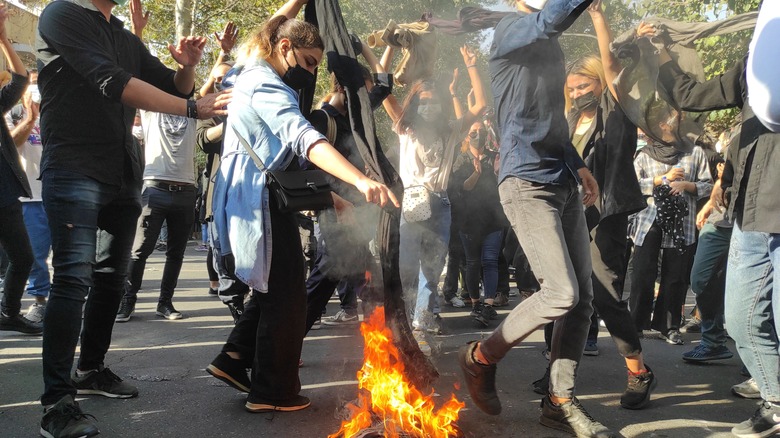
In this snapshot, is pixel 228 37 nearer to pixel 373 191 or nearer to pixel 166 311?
pixel 373 191

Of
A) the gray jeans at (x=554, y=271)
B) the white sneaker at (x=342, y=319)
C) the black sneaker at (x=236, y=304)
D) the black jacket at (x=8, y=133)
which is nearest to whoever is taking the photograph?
the gray jeans at (x=554, y=271)

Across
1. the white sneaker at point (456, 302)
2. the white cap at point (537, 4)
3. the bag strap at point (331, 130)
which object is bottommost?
the white sneaker at point (456, 302)

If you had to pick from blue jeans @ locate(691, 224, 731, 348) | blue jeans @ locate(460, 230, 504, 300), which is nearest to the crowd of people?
blue jeans @ locate(691, 224, 731, 348)

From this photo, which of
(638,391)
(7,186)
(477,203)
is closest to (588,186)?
(638,391)

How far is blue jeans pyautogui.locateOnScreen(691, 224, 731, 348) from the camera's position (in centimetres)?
516

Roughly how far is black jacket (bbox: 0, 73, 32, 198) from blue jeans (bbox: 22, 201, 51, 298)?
2.84 feet

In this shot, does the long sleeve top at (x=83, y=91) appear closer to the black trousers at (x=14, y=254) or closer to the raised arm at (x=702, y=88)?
the black trousers at (x=14, y=254)

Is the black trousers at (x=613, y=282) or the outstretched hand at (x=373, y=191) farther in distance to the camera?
the black trousers at (x=613, y=282)

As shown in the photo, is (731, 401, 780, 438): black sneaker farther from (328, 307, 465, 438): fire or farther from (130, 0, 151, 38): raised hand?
(130, 0, 151, 38): raised hand

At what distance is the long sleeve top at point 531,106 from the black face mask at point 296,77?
A: 3.16 feet

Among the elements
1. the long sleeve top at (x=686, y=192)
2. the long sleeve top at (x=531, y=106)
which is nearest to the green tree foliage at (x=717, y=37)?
the long sleeve top at (x=686, y=192)

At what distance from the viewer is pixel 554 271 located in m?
3.08

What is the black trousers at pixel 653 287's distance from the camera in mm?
5906

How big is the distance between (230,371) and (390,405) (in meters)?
1.11
